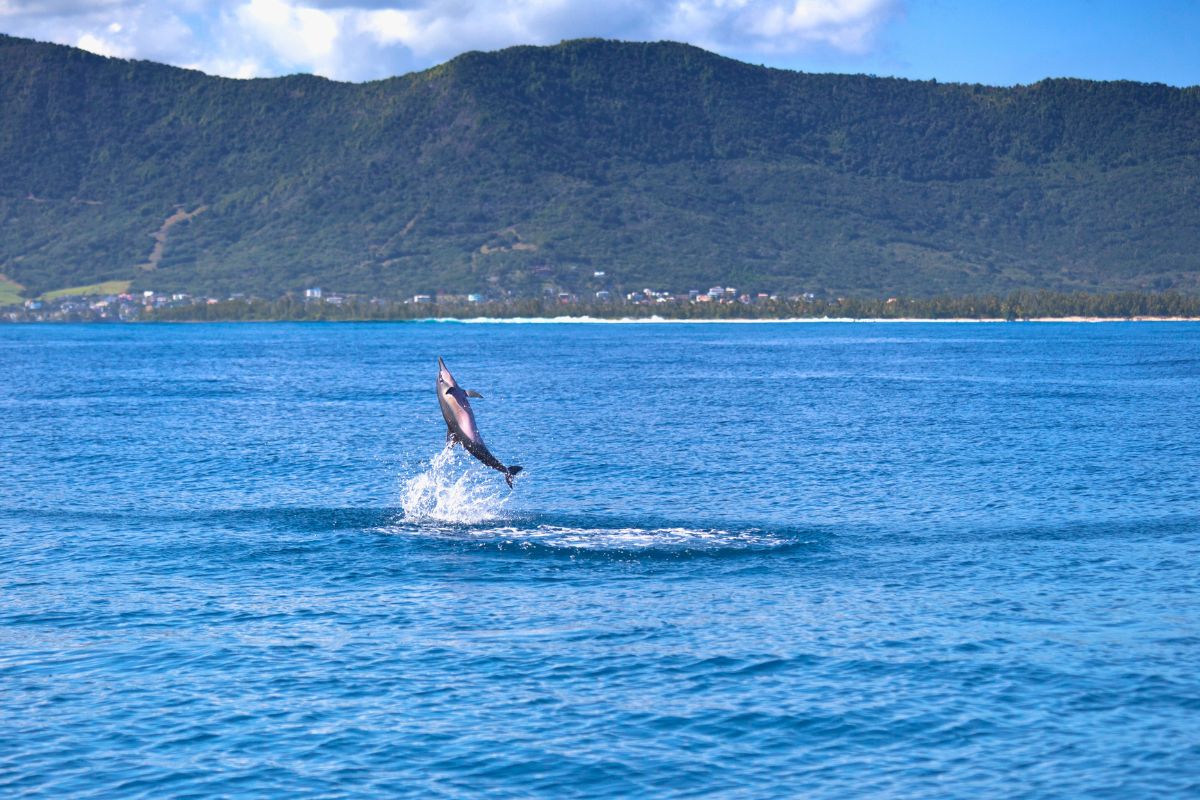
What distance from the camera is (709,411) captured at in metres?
103

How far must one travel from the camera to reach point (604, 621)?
A: 35281 mm

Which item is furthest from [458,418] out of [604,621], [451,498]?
[451,498]

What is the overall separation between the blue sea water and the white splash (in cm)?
37

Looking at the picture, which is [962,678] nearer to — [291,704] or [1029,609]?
[1029,609]

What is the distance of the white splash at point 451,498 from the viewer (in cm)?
5116

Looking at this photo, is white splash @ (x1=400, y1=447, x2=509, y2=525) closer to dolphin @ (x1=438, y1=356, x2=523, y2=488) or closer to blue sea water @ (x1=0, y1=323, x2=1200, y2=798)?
blue sea water @ (x1=0, y1=323, x2=1200, y2=798)

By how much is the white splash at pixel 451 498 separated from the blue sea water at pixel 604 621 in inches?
14.4

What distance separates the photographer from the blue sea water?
25.9 meters

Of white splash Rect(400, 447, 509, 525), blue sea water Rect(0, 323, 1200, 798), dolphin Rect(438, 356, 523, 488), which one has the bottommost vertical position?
blue sea water Rect(0, 323, 1200, 798)

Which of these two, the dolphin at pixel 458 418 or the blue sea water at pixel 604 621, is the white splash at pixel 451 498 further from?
the dolphin at pixel 458 418

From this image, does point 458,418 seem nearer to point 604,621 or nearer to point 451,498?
point 604,621

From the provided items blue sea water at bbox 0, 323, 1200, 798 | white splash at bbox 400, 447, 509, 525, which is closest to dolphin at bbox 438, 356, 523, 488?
blue sea water at bbox 0, 323, 1200, 798

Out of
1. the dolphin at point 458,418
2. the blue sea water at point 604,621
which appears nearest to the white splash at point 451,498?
the blue sea water at point 604,621

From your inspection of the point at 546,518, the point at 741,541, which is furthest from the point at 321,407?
the point at 741,541
